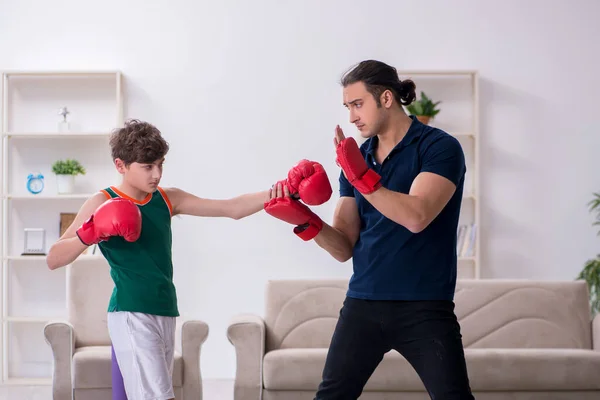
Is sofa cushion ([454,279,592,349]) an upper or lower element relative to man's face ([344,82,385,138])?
lower

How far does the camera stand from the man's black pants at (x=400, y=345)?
6.55 feet

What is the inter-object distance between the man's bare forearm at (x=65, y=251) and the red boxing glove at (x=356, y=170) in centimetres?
90

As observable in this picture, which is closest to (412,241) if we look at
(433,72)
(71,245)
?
(71,245)

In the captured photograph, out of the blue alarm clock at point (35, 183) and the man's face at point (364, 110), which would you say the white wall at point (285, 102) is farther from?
the man's face at point (364, 110)

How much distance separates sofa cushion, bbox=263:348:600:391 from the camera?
360 centimetres

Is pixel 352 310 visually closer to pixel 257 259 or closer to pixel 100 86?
pixel 257 259

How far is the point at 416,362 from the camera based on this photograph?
206 cm

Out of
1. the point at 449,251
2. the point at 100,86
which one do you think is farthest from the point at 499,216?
the point at 449,251

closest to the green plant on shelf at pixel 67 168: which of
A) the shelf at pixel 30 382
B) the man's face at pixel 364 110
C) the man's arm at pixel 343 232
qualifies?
the shelf at pixel 30 382

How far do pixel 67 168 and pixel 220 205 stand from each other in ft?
8.34

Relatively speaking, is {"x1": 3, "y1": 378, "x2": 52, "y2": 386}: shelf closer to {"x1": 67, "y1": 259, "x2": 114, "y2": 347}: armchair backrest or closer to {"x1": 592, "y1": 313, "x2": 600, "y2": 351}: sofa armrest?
{"x1": 67, "y1": 259, "x2": 114, "y2": 347}: armchair backrest

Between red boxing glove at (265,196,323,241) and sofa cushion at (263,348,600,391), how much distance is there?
1449 millimetres

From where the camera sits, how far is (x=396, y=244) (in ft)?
6.95

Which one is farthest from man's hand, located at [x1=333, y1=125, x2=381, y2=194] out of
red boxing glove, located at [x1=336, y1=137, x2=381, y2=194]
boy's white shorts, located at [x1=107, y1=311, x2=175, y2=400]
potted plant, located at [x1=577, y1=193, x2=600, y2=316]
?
potted plant, located at [x1=577, y1=193, x2=600, y2=316]
